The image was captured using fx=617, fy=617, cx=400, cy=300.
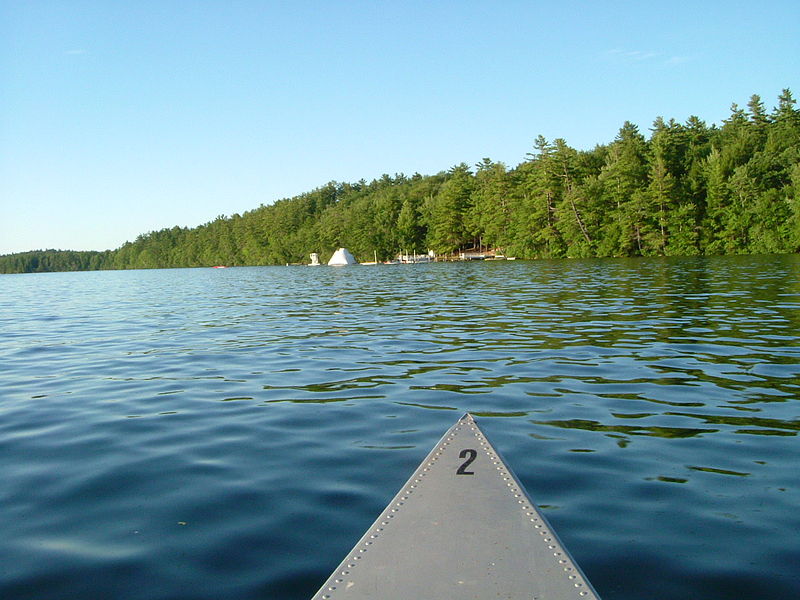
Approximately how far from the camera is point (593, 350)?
38.9ft

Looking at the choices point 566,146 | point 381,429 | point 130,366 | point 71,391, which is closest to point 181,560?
point 381,429

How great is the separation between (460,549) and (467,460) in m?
1.19

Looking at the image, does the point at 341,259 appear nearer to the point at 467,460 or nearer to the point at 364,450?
the point at 364,450

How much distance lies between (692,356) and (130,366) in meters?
10.5

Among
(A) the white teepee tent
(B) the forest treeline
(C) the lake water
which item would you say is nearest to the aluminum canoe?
(C) the lake water

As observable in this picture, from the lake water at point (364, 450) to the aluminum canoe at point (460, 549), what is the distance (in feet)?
1.91

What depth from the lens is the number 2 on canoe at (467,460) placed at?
4.35 metres

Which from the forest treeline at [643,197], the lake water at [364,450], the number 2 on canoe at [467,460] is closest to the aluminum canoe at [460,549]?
the number 2 on canoe at [467,460]

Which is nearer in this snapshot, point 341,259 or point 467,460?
point 467,460

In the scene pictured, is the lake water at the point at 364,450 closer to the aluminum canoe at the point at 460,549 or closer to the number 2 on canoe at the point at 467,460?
the aluminum canoe at the point at 460,549

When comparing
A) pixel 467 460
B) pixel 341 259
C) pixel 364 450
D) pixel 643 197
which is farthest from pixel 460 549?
pixel 341 259

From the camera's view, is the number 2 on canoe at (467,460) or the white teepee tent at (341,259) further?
the white teepee tent at (341,259)

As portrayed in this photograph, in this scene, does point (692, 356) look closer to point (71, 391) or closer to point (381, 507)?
point (381, 507)

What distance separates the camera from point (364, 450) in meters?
6.36
